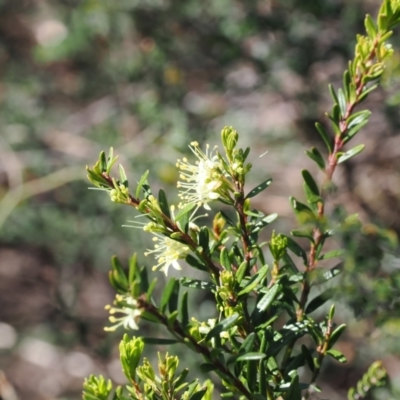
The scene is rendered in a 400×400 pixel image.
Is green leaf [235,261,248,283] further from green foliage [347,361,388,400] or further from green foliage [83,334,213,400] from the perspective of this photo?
green foliage [347,361,388,400]

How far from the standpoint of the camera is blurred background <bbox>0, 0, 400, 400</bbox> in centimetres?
191

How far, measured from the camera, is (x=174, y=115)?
208 cm

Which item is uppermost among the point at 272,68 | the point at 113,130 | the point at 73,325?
the point at 113,130

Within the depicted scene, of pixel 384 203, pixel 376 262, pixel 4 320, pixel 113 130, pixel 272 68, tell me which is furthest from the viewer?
pixel 4 320

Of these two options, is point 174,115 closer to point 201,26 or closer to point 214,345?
point 201,26

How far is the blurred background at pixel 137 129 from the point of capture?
1905 millimetres

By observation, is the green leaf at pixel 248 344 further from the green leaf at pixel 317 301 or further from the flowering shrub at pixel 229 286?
the green leaf at pixel 317 301

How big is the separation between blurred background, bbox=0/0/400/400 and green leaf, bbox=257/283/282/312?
0.98 metres

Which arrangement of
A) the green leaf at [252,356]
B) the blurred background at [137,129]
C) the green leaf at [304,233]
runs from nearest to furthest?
the green leaf at [252,356], the green leaf at [304,233], the blurred background at [137,129]

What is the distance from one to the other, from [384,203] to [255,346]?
6.64 ft

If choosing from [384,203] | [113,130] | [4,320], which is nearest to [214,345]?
[113,130]

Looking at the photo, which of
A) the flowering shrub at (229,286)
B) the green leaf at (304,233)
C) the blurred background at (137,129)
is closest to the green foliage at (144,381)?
the flowering shrub at (229,286)

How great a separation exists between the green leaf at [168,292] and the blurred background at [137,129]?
103cm

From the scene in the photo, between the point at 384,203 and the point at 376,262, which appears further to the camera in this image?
the point at 384,203
